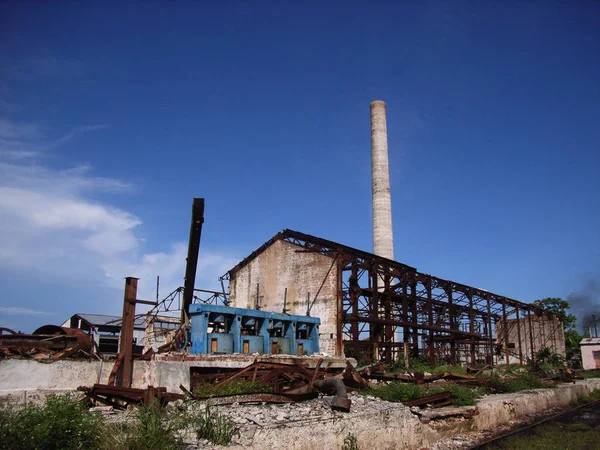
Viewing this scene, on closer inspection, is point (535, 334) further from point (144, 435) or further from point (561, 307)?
point (144, 435)

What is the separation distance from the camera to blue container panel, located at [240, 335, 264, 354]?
1717 cm

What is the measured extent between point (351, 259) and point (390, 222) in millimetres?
10270

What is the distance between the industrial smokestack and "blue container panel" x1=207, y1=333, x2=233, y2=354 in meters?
17.9

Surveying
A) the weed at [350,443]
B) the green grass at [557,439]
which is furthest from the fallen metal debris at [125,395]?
the green grass at [557,439]

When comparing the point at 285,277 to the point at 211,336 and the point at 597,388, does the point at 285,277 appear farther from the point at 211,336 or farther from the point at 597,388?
the point at 597,388

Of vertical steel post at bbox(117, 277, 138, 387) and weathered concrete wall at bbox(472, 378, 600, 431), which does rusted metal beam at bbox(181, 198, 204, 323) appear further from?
weathered concrete wall at bbox(472, 378, 600, 431)

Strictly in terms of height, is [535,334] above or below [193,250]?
below

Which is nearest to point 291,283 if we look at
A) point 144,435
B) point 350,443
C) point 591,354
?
point 350,443

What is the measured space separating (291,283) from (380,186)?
11.9 m

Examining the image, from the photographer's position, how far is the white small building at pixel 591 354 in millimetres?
35031

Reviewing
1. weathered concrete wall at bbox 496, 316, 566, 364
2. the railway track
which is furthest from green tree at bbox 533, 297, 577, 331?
the railway track

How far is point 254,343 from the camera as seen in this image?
57.4 feet

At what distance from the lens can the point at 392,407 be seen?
9.62m

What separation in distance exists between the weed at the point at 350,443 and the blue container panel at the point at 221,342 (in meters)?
8.54
